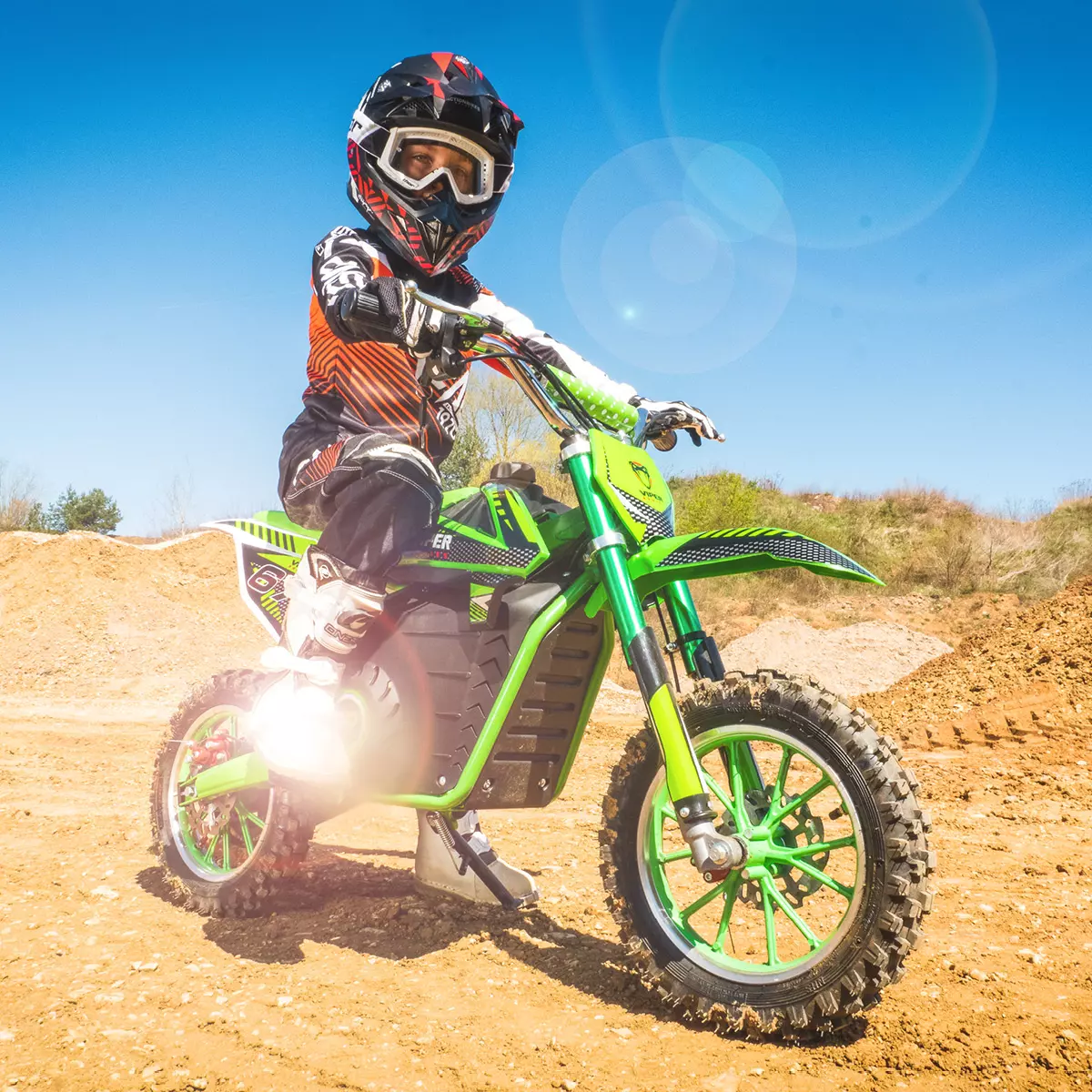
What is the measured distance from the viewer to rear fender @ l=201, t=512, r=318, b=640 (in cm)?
393

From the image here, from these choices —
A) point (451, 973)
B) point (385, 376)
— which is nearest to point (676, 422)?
point (385, 376)

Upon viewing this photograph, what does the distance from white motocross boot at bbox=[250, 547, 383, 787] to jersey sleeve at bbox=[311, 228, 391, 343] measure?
3.01 ft

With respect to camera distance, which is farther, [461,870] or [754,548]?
[461,870]

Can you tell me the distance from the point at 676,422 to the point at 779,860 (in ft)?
4.81

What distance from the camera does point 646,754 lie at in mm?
2967

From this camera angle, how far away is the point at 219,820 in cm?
416

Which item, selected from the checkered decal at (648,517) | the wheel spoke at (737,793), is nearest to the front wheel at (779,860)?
the wheel spoke at (737,793)

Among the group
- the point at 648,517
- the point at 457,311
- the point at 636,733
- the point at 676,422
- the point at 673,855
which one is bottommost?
the point at 673,855

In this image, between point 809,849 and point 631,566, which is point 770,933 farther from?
point 631,566

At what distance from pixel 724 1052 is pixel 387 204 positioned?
3142mm

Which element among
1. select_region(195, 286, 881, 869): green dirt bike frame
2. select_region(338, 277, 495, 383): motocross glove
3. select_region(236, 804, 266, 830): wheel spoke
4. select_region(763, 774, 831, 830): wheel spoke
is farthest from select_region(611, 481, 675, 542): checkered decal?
select_region(236, 804, 266, 830): wheel spoke

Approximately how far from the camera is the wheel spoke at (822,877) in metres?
2.65

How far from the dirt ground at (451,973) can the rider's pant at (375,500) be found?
144 cm

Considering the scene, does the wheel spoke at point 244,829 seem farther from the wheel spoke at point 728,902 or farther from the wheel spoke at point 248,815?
the wheel spoke at point 728,902
